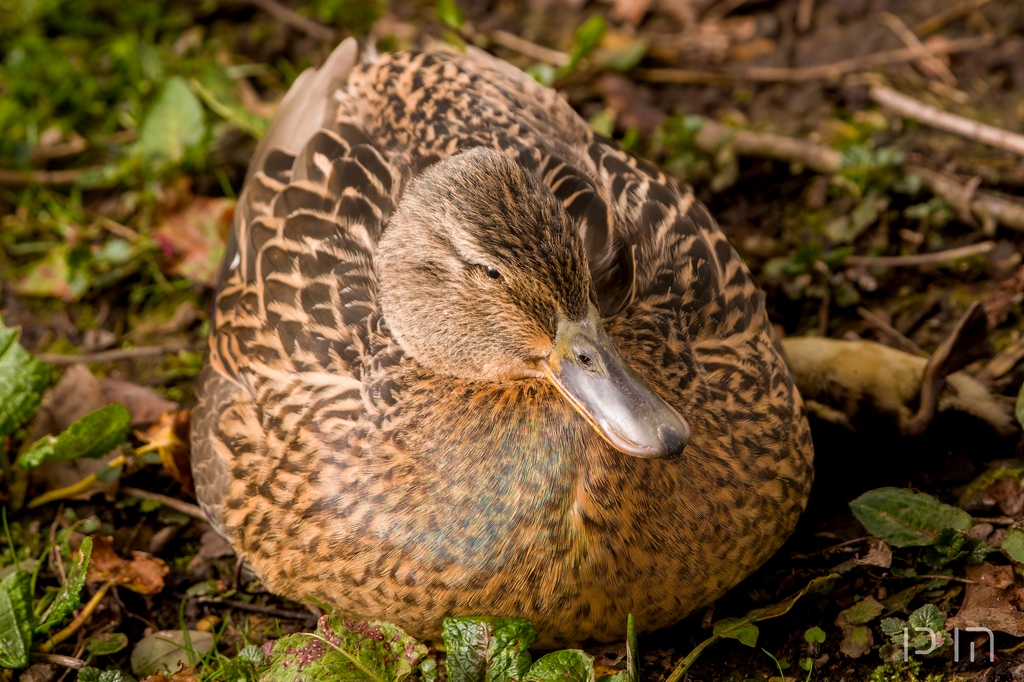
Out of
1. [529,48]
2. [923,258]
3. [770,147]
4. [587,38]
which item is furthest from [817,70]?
[529,48]

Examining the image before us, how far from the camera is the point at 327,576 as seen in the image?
3.18 metres

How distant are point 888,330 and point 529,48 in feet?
7.59

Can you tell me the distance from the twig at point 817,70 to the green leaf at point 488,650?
3.15m

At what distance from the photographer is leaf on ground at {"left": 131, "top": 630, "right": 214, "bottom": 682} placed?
3.45 metres

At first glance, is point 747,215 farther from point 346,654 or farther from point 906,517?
point 346,654

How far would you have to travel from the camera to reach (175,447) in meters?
3.91

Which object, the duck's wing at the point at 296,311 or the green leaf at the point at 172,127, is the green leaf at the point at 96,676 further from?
the green leaf at the point at 172,127

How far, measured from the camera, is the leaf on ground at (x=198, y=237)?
4.71 metres

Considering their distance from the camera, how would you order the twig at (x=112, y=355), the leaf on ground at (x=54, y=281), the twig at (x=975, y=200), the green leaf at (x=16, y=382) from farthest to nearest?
the leaf on ground at (x=54, y=281) → the twig at (x=112, y=355) → the twig at (x=975, y=200) → the green leaf at (x=16, y=382)

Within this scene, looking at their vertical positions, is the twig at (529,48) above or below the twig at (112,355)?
above

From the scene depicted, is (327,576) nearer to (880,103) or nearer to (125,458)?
(125,458)

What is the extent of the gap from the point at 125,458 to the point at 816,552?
2384 mm

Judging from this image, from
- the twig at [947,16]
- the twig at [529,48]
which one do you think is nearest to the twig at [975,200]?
the twig at [947,16]

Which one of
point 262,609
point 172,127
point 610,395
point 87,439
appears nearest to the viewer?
point 610,395
